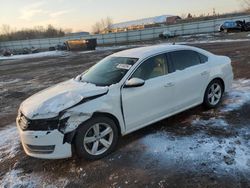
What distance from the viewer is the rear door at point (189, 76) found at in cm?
600

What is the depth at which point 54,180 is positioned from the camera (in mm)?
4512

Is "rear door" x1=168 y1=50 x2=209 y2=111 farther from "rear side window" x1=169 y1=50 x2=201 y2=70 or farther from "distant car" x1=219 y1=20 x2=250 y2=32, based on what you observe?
"distant car" x1=219 y1=20 x2=250 y2=32

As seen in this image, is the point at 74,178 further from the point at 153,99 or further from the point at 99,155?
the point at 153,99

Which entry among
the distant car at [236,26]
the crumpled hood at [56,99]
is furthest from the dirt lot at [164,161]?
the distant car at [236,26]

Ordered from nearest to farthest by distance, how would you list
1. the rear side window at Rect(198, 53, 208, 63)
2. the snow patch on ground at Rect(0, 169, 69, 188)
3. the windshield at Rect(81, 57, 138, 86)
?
1. the snow patch on ground at Rect(0, 169, 69, 188)
2. the windshield at Rect(81, 57, 138, 86)
3. the rear side window at Rect(198, 53, 208, 63)

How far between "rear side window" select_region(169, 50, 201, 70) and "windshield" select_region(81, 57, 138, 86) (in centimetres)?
88

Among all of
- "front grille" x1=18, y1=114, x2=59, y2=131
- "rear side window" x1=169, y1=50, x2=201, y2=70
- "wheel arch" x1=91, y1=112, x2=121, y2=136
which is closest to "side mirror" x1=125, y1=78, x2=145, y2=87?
"wheel arch" x1=91, y1=112, x2=121, y2=136

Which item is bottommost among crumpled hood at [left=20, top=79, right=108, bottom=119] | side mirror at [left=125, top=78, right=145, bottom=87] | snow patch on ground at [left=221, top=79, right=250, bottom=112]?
snow patch on ground at [left=221, top=79, right=250, bottom=112]

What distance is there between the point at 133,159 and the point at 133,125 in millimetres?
649

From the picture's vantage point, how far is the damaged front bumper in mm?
4523

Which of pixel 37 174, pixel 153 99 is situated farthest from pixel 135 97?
pixel 37 174

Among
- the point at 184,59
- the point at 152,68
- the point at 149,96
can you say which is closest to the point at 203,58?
the point at 184,59

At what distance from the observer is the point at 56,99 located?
195 inches

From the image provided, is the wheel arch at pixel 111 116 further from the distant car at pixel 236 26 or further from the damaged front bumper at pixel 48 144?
the distant car at pixel 236 26
